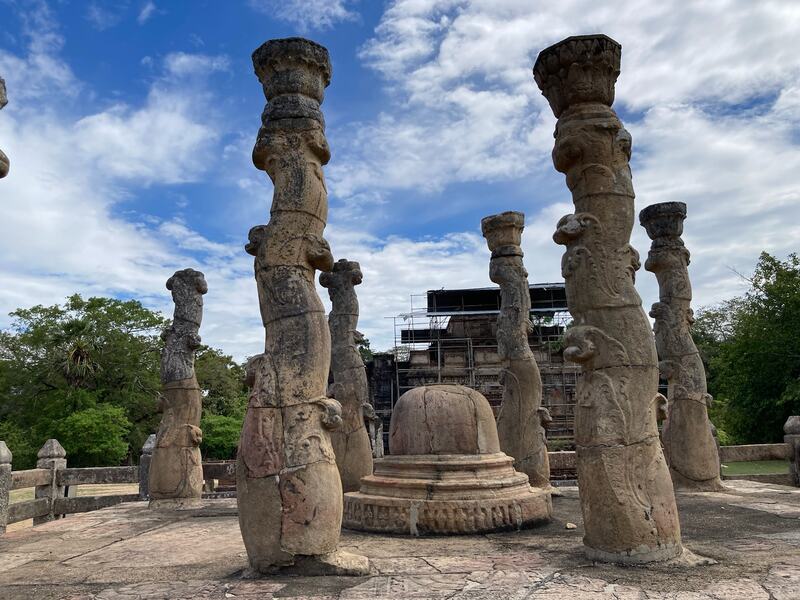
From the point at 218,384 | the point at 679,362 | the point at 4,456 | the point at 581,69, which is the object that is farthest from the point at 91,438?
the point at 581,69

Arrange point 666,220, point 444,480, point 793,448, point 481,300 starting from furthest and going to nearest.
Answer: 1. point 481,300
2. point 793,448
3. point 666,220
4. point 444,480

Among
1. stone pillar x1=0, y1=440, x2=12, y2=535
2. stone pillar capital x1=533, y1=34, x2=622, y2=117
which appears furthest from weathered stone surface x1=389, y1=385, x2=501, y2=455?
stone pillar x1=0, y1=440, x2=12, y2=535

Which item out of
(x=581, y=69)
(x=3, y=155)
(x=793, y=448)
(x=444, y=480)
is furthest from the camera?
(x=793, y=448)

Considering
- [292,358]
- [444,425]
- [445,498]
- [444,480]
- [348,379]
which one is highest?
[348,379]

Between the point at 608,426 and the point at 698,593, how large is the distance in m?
1.30

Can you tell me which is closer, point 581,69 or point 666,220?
point 581,69

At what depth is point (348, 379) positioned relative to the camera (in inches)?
365

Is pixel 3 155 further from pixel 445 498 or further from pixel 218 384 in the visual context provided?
pixel 218 384

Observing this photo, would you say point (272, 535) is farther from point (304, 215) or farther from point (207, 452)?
point (207, 452)

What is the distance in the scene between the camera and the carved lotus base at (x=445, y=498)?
6.45 m

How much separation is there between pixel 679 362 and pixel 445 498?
16.6ft

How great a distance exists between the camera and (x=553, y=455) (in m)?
12.4

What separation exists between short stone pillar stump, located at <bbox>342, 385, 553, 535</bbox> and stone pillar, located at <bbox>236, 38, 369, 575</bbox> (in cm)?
201

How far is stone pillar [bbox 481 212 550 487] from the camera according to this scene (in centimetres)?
921
